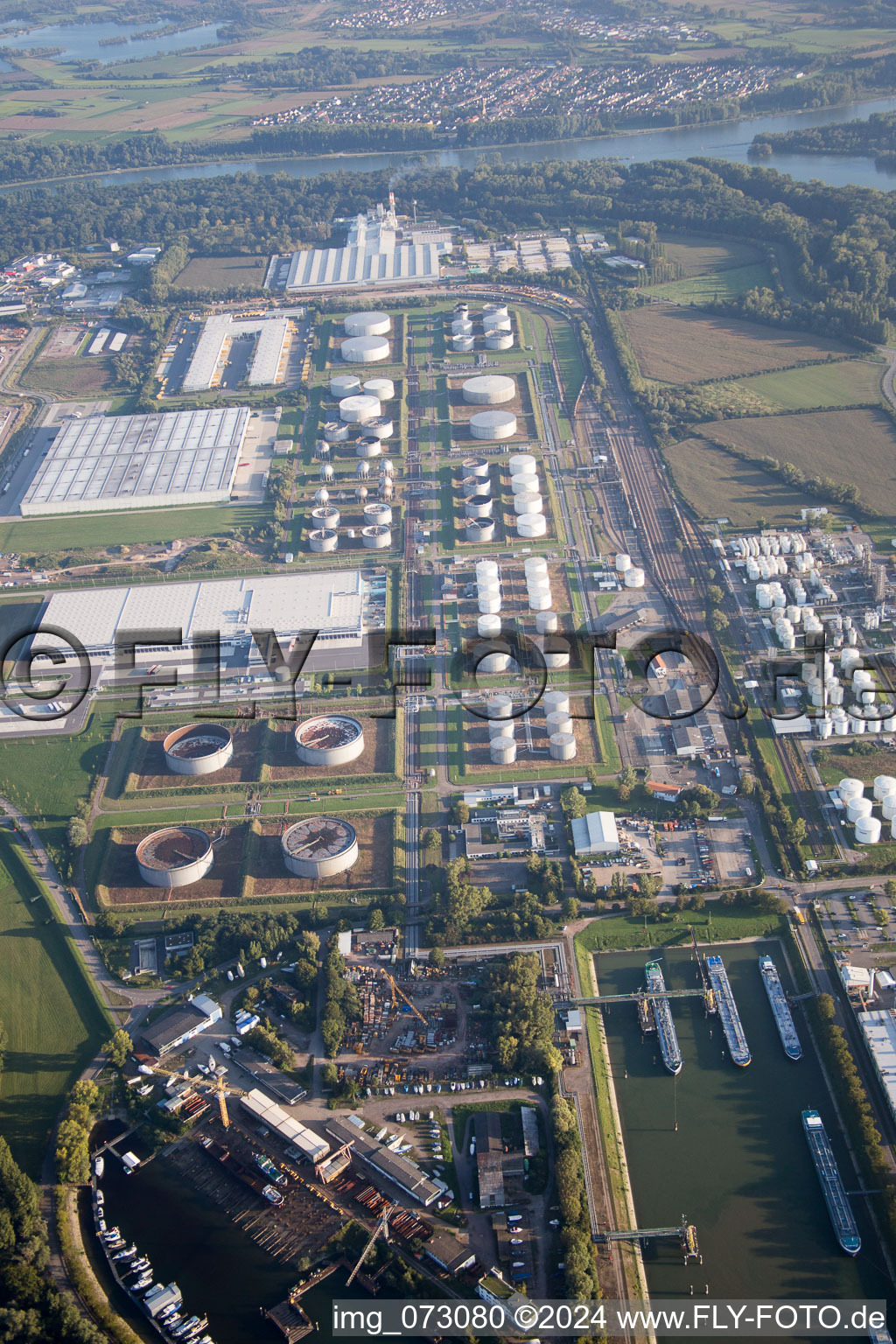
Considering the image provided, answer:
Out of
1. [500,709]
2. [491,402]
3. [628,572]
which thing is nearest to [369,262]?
[491,402]

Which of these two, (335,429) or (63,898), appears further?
(335,429)

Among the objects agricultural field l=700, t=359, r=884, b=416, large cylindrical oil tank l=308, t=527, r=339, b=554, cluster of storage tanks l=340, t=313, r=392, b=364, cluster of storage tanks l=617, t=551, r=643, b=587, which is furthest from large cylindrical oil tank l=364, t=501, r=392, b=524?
agricultural field l=700, t=359, r=884, b=416

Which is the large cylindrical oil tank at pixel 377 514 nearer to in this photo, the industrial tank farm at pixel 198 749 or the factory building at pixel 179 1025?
the industrial tank farm at pixel 198 749

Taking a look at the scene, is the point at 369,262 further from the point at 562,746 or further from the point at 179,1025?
the point at 179,1025

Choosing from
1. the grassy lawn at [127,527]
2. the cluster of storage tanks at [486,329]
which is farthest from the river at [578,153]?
the grassy lawn at [127,527]

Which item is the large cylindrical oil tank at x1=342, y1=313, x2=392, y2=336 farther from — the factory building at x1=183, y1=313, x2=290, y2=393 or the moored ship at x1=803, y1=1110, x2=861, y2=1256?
the moored ship at x1=803, y1=1110, x2=861, y2=1256

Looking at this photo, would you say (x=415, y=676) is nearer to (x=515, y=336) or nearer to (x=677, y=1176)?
(x=677, y=1176)

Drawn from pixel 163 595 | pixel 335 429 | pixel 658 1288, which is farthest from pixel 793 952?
pixel 335 429
